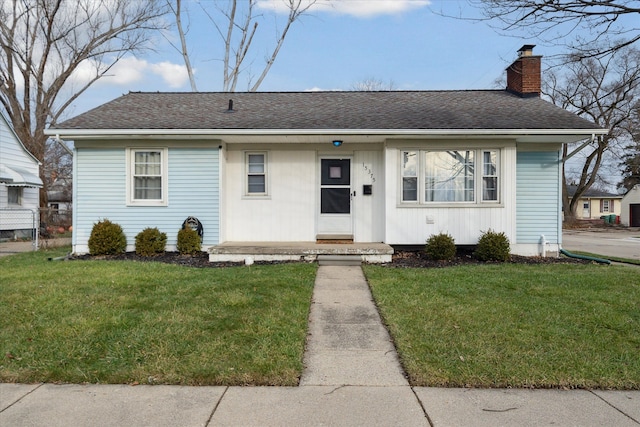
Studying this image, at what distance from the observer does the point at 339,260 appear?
8.55 meters

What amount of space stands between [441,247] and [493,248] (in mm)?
1113

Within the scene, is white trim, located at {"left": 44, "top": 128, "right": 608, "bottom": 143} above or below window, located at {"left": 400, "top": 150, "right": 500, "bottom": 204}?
above

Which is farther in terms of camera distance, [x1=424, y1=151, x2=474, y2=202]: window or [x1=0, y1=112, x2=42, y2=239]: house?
[x1=0, y1=112, x2=42, y2=239]: house

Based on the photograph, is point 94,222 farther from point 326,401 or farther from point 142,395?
point 326,401

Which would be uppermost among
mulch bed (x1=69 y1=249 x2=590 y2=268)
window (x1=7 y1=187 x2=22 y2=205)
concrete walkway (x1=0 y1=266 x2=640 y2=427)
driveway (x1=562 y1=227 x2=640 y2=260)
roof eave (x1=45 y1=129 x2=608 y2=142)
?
roof eave (x1=45 y1=129 x2=608 y2=142)

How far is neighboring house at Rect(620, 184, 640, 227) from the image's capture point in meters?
37.9

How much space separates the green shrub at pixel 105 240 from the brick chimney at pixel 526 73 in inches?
422

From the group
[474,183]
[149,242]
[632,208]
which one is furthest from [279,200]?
[632,208]

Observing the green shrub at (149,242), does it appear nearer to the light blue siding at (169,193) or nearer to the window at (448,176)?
the light blue siding at (169,193)

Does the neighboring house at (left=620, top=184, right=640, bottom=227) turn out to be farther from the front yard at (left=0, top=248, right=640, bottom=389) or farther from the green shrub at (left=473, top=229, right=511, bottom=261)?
the front yard at (left=0, top=248, right=640, bottom=389)

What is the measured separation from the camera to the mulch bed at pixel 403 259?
851 centimetres

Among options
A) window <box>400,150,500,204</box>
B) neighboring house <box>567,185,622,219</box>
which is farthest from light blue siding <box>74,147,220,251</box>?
neighboring house <box>567,185,622,219</box>

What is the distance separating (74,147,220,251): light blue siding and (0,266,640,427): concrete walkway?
262 inches

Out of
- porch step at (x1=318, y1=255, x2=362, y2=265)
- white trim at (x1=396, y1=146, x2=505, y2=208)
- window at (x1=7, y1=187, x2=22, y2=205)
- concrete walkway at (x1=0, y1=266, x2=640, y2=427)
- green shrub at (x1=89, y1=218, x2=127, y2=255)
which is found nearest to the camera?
concrete walkway at (x1=0, y1=266, x2=640, y2=427)
